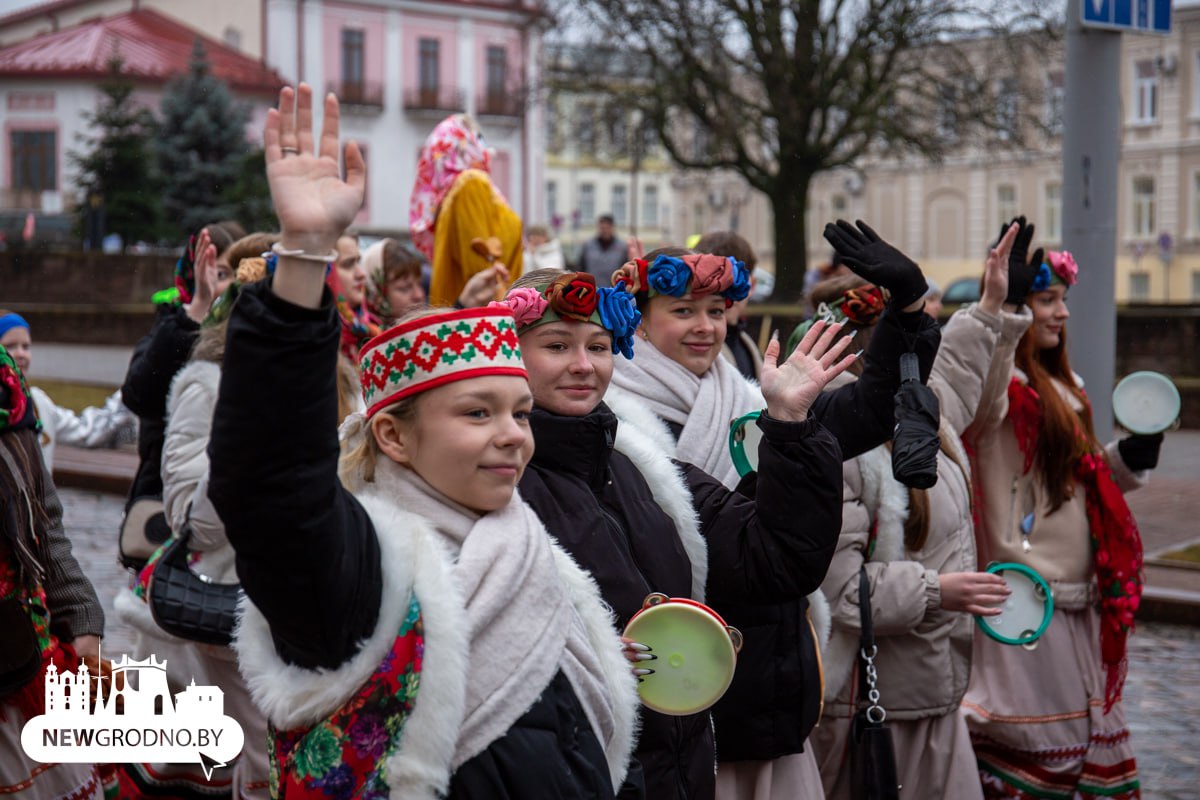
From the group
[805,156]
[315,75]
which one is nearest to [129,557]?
[805,156]

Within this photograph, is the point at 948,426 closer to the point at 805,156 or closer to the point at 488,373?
the point at 488,373

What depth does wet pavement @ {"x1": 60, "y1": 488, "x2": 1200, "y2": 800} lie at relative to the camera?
20.4ft

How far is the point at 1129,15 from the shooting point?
7973 millimetres

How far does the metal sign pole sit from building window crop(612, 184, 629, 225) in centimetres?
6897

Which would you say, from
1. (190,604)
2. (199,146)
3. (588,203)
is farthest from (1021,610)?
(588,203)

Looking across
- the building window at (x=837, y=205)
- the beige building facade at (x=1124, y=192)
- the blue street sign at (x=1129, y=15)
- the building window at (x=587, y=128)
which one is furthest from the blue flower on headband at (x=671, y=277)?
the building window at (x=837, y=205)

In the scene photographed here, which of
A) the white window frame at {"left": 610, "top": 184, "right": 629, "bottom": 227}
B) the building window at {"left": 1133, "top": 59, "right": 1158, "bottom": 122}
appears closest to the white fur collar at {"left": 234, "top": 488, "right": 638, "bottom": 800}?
the building window at {"left": 1133, "top": 59, "right": 1158, "bottom": 122}

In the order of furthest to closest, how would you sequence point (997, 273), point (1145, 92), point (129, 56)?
point (1145, 92)
point (129, 56)
point (997, 273)

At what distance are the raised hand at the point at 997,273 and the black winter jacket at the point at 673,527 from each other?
65.9 inches

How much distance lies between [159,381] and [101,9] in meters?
61.1

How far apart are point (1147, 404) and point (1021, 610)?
1.43 metres

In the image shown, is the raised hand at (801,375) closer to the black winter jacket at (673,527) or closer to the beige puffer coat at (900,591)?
the black winter jacket at (673,527)

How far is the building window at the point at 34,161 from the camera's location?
53.2m

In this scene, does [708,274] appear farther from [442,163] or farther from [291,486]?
[442,163]
